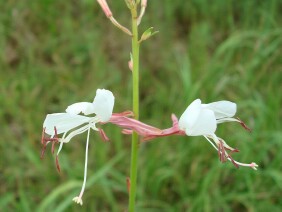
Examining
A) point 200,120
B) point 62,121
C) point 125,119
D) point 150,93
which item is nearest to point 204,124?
point 200,120

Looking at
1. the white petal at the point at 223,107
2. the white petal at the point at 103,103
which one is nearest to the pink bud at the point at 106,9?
the white petal at the point at 103,103

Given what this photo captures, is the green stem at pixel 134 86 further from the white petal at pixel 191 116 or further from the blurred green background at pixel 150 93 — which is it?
the blurred green background at pixel 150 93

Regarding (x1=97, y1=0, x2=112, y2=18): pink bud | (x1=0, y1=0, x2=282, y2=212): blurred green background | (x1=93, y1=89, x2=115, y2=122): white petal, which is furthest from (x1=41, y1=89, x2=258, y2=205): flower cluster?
(x1=0, y1=0, x2=282, y2=212): blurred green background

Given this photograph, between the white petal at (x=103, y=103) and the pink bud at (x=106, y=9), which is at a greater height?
the pink bud at (x=106, y=9)

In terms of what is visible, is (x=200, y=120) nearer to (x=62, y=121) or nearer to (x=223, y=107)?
(x=223, y=107)

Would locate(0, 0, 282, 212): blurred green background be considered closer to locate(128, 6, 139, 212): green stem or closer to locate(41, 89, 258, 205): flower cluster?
locate(128, 6, 139, 212): green stem
